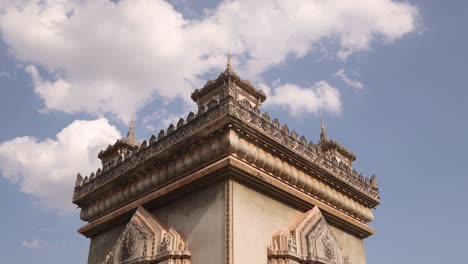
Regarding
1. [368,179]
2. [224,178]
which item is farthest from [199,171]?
[368,179]

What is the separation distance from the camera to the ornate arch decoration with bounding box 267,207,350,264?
1411cm

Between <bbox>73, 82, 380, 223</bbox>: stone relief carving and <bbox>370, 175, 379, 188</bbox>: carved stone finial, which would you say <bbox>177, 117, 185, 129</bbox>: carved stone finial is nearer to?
<bbox>73, 82, 380, 223</bbox>: stone relief carving

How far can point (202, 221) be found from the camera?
46.4 feet

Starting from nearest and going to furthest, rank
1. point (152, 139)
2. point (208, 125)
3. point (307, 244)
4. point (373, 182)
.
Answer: point (208, 125), point (307, 244), point (152, 139), point (373, 182)

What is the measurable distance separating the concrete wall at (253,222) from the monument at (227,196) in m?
0.03

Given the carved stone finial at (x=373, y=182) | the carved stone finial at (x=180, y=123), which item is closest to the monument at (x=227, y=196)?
the carved stone finial at (x=180, y=123)

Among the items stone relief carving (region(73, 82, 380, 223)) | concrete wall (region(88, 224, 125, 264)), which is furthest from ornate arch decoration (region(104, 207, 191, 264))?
stone relief carving (region(73, 82, 380, 223))

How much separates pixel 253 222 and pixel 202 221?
155 centimetres

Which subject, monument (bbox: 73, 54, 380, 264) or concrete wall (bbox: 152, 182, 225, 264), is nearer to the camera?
Answer: concrete wall (bbox: 152, 182, 225, 264)

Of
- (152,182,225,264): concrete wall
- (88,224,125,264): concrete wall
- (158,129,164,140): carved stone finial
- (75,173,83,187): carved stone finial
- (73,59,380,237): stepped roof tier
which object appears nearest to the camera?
(152,182,225,264): concrete wall

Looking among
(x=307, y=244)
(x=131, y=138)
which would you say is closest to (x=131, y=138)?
(x=131, y=138)

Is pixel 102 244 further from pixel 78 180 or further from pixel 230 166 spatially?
pixel 230 166

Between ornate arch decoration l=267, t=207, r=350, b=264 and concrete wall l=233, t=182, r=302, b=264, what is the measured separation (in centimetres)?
30

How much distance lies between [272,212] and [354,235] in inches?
225
